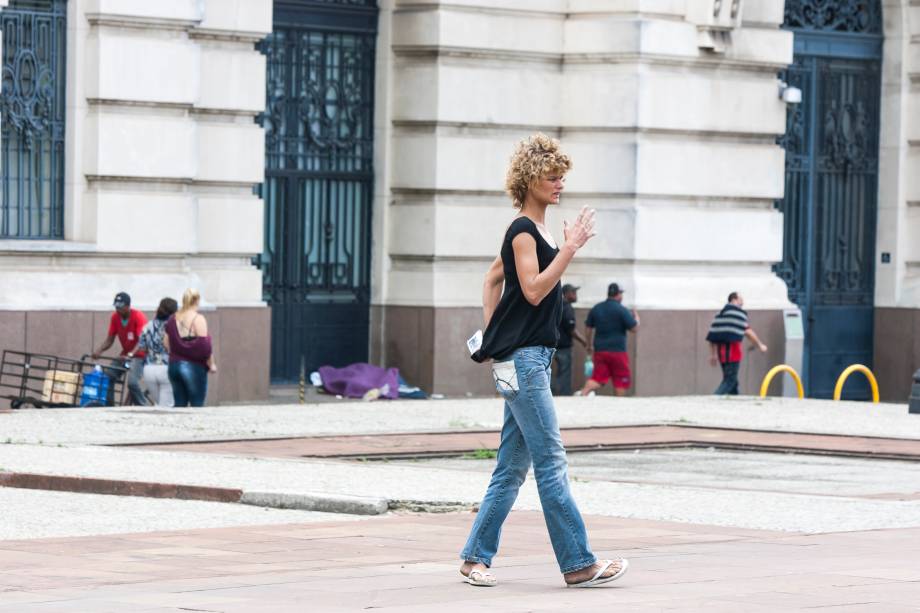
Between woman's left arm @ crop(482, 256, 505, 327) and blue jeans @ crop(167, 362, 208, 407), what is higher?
woman's left arm @ crop(482, 256, 505, 327)

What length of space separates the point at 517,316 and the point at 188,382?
12099 millimetres

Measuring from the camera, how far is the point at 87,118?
2331 centimetres

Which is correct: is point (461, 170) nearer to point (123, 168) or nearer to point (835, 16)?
point (123, 168)

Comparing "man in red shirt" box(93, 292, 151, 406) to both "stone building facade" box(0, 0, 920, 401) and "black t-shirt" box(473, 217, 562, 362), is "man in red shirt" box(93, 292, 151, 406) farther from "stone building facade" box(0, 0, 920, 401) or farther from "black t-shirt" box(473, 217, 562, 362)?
"black t-shirt" box(473, 217, 562, 362)

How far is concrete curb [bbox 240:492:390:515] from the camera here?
43.3ft

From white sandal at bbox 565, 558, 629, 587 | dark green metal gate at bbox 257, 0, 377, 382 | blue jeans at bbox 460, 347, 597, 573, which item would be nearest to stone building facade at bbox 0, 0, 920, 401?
dark green metal gate at bbox 257, 0, 377, 382

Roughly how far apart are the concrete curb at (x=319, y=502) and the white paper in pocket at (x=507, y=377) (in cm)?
337

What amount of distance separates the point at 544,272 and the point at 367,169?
1719 cm

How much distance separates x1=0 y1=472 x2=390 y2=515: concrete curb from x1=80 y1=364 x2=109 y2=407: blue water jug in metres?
7.09

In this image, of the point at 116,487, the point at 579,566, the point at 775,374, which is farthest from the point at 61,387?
the point at 579,566

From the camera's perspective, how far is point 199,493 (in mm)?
13867

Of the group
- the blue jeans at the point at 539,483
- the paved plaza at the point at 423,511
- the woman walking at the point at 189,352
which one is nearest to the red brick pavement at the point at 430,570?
the paved plaza at the point at 423,511

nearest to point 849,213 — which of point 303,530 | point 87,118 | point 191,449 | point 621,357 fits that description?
point 621,357

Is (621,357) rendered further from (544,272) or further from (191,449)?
(544,272)
